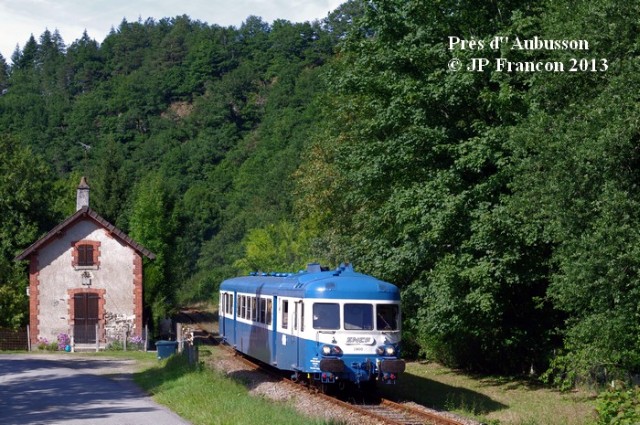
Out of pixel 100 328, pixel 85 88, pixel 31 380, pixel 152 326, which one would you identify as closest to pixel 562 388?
pixel 31 380

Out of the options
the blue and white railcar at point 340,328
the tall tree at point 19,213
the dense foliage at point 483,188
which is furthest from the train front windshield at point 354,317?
the tall tree at point 19,213

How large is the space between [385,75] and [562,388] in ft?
33.0

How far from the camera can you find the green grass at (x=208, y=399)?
46.9 ft

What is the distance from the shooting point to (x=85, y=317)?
3759 cm

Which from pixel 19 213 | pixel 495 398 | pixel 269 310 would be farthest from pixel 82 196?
pixel 495 398

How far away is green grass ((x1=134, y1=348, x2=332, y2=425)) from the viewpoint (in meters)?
14.3

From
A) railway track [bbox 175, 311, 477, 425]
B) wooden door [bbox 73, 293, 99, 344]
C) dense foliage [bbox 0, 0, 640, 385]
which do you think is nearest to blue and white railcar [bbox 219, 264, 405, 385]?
railway track [bbox 175, 311, 477, 425]

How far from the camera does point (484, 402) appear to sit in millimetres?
21984

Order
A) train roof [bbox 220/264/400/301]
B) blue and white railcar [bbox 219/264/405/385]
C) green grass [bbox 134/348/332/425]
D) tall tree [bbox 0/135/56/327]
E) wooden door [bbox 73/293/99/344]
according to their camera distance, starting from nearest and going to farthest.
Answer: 1. green grass [bbox 134/348/332/425]
2. blue and white railcar [bbox 219/264/405/385]
3. train roof [bbox 220/264/400/301]
4. wooden door [bbox 73/293/99/344]
5. tall tree [bbox 0/135/56/327]

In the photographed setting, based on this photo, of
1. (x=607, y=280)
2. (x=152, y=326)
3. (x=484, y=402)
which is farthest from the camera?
(x=152, y=326)

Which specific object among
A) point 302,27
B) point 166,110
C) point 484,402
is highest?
point 302,27

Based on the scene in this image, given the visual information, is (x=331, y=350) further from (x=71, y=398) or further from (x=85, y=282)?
(x=85, y=282)

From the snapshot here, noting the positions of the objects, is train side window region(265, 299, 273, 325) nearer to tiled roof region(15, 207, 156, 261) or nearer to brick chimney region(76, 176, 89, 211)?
tiled roof region(15, 207, 156, 261)

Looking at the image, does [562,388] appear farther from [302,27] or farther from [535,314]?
[302,27]
